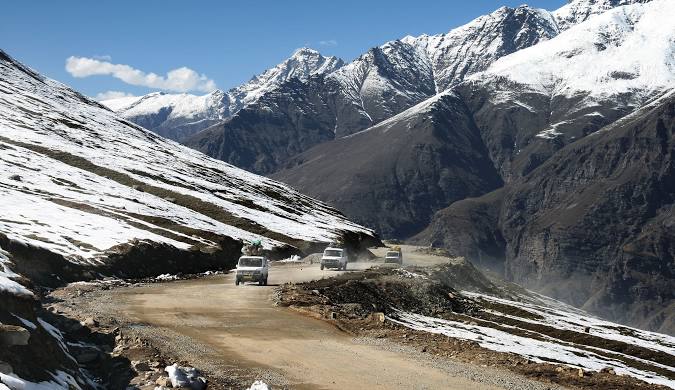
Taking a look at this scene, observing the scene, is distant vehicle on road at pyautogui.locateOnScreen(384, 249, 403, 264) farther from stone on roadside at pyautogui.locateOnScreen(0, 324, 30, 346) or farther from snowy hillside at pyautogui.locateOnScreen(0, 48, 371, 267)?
stone on roadside at pyautogui.locateOnScreen(0, 324, 30, 346)

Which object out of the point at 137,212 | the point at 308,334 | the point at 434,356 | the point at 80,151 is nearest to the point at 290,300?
the point at 308,334

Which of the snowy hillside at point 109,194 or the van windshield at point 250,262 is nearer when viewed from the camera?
the van windshield at point 250,262

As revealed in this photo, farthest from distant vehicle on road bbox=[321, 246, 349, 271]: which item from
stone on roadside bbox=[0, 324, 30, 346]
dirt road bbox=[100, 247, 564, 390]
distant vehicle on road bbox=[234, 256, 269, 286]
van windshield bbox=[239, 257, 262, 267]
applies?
stone on roadside bbox=[0, 324, 30, 346]

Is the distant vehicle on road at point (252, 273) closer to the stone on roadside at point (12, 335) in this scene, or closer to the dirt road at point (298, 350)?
the dirt road at point (298, 350)

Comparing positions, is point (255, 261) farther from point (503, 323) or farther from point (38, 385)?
point (38, 385)

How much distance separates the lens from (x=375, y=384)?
64.5 ft

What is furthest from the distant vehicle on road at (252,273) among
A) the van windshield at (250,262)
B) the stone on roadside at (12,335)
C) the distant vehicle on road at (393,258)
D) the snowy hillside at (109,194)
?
the distant vehicle on road at (393,258)

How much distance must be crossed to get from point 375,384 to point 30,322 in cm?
950

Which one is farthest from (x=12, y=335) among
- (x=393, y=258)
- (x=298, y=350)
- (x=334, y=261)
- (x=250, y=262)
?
(x=393, y=258)

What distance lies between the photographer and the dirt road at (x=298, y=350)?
66.6 feet

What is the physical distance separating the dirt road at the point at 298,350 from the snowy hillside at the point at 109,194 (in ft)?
70.7

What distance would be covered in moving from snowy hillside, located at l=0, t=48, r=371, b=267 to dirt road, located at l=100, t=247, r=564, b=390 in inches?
848

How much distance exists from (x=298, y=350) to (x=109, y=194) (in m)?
80.3

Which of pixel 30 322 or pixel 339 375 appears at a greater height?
pixel 30 322
